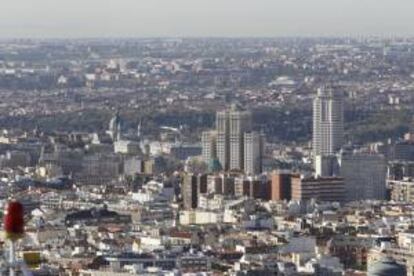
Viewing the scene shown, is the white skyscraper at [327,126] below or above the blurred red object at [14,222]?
below

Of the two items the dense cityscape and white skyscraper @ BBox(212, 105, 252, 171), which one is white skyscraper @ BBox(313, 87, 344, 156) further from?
white skyscraper @ BBox(212, 105, 252, 171)

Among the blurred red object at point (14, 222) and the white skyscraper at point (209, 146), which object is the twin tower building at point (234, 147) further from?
the blurred red object at point (14, 222)

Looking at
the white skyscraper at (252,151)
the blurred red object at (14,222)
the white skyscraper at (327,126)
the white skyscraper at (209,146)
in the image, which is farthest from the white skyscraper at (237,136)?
the blurred red object at (14,222)

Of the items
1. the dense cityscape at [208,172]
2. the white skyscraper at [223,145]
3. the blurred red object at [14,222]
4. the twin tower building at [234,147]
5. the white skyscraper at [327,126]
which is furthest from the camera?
the white skyscraper at [327,126]

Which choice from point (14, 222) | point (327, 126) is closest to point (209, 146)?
point (327, 126)

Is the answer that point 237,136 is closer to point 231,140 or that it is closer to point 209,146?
point 231,140

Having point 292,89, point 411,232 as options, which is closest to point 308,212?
point 411,232

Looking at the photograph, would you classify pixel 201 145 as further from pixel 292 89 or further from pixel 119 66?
pixel 119 66

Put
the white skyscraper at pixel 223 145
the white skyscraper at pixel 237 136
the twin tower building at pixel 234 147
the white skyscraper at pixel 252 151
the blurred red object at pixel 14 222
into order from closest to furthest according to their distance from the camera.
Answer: the blurred red object at pixel 14 222 < the twin tower building at pixel 234 147 < the white skyscraper at pixel 252 151 < the white skyscraper at pixel 237 136 < the white skyscraper at pixel 223 145
